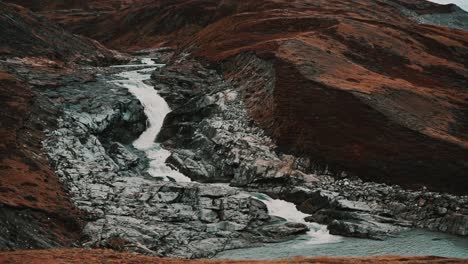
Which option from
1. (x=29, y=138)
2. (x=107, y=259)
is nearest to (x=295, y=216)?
(x=107, y=259)

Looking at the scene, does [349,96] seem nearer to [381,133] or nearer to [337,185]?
[381,133]

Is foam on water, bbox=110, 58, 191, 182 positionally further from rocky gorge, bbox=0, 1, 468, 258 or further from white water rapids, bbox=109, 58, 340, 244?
rocky gorge, bbox=0, 1, 468, 258

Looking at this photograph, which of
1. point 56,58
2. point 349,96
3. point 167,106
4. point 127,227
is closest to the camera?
point 127,227

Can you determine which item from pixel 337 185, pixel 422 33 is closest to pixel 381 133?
pixel 337 185

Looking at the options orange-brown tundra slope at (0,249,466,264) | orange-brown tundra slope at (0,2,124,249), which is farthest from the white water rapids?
orange-brown tundra slope at (0,249,466,264)

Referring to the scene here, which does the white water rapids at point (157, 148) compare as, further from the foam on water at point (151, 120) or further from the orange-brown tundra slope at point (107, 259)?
the orange-brown tundra slope at point (107, 259)

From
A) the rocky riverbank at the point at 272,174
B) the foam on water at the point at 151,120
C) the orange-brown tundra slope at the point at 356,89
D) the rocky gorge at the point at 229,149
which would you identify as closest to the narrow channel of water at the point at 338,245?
the rocky gorge at the point at 229,149
